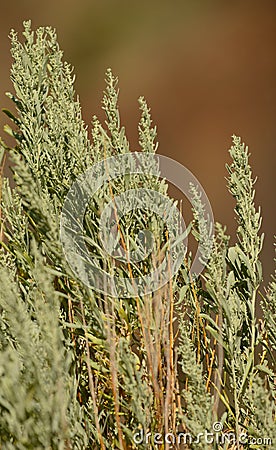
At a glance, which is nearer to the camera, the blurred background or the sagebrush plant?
the sagebrush plant

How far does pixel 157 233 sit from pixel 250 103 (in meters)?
1.35

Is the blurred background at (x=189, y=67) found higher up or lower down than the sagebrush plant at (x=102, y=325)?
higher up

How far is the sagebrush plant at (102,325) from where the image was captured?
499 millimetres

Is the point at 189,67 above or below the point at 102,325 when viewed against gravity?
above

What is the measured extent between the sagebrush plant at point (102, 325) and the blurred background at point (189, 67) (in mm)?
1048

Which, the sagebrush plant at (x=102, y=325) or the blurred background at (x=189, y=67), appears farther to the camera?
the blurred background at (x=189, y=67)

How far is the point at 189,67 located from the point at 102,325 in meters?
1.46

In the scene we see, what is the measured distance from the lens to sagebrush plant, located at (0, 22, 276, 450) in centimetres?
50

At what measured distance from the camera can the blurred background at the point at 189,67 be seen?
1.85 metres

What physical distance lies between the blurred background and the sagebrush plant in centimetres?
105

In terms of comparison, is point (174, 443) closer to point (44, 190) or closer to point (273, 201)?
point (44, 190)

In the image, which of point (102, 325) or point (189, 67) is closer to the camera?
point (102, 325)

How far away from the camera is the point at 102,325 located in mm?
591

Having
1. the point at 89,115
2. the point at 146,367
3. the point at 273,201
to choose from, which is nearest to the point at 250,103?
the point at 273,201
